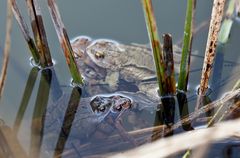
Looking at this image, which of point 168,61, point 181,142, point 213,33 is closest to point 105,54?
point 168,61

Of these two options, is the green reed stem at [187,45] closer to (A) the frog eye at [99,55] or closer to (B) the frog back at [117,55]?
(B) the frog back at [117,55]

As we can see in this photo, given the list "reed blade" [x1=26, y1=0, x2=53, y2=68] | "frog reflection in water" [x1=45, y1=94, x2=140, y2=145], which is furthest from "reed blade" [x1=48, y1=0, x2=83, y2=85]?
"frog reflection in water" [x1=45, y1=94, x2=140, y2=145]

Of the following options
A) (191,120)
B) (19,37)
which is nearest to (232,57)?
(191,120)

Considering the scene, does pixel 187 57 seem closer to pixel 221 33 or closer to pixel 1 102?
pixel 221 33

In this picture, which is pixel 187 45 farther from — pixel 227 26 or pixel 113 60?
pixel 113 60

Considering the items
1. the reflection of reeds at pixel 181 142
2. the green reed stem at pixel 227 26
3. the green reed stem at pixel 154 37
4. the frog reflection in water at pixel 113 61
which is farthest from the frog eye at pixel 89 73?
the reflection of reeds at pixel 181 142

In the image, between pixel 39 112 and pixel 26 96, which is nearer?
pixel 39 112
